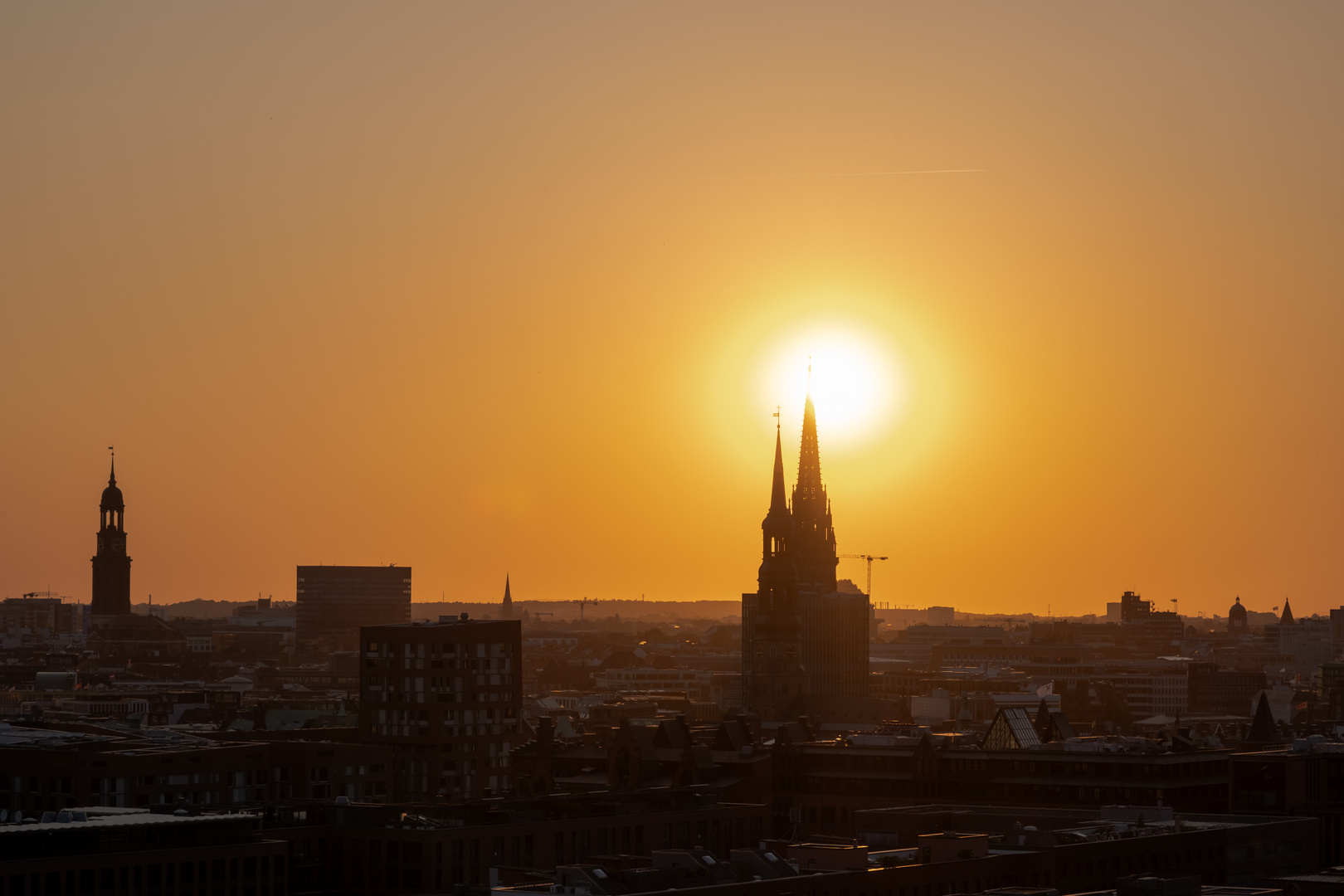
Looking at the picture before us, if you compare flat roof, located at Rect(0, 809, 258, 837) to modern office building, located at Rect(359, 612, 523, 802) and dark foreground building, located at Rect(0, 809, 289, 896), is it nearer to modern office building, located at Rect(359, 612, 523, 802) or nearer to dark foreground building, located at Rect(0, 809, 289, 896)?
dark foreground building, located at Rect(0, 809, 289, 896)

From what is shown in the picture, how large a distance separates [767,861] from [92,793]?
4915cm

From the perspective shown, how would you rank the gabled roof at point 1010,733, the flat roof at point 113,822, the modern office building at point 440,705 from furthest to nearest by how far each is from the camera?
the gabled roof at point 1010,733 → the modern office building at point 440,705 → the flat roof at point 113,822

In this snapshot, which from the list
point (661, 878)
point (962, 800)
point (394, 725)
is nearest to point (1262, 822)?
point (962, 800)

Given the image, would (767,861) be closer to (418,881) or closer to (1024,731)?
(418,881)

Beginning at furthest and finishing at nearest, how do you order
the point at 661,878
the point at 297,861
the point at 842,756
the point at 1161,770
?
the point at 842,756, the point at 1161,770, the point at 297,861, the point at 661,878

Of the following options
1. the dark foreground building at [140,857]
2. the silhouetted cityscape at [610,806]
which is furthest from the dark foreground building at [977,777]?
the dark foreground building at [140,857]

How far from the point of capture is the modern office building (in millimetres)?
164000

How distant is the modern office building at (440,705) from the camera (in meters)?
164

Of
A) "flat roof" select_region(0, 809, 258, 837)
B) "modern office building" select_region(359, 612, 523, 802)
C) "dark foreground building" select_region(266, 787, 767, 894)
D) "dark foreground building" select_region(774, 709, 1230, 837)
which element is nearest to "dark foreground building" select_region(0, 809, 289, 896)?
"flat roof" select_region(0, 809, 258, 837)

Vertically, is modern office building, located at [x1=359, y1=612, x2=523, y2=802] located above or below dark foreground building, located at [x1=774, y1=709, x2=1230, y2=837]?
above

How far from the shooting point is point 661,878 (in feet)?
336

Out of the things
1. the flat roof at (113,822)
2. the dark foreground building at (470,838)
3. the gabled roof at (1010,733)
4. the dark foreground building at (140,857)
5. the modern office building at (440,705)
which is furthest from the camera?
the gabled roof at (1010,733)

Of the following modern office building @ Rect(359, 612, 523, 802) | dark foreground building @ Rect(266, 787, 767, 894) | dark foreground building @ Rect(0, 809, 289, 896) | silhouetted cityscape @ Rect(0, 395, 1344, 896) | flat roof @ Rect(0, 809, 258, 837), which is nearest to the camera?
dark foreground building @ Rect(0, 809, 289, 896)

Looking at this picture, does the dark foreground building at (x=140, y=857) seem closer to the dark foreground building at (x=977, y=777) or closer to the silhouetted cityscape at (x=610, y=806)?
the silhouetted cityscape at (x=610, y=806)
